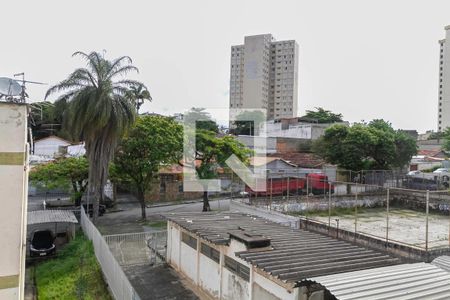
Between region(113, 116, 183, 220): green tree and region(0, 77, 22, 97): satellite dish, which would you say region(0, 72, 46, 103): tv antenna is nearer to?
region(0, 77, 22, 97): satellite dish

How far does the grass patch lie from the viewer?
1153 cm

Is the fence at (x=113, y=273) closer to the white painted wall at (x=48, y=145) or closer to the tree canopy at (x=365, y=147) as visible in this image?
the tree canopy at (x=365, y=147)

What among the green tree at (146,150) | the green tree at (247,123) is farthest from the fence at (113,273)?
the green tree at (247,123)

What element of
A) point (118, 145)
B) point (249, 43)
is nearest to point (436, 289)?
point (118, 145)

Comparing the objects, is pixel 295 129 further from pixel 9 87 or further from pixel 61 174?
pixel 9 87

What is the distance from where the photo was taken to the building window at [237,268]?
9084mm

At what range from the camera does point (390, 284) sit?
6645 mm

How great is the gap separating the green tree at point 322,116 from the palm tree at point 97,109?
150 ft

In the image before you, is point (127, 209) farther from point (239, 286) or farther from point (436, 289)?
point (436, 289)

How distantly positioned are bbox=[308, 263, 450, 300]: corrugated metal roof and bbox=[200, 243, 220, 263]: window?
425 centimetres

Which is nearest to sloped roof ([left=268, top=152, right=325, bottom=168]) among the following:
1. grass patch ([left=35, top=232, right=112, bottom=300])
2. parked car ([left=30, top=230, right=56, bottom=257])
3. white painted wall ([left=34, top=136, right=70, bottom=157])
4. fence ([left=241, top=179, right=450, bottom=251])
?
fence ([left=241, top=179, right=450, bottom=251])

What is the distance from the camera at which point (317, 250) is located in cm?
907

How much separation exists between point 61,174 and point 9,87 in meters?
16.6

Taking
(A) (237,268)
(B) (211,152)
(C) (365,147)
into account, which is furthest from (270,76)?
(A) (237,268)
